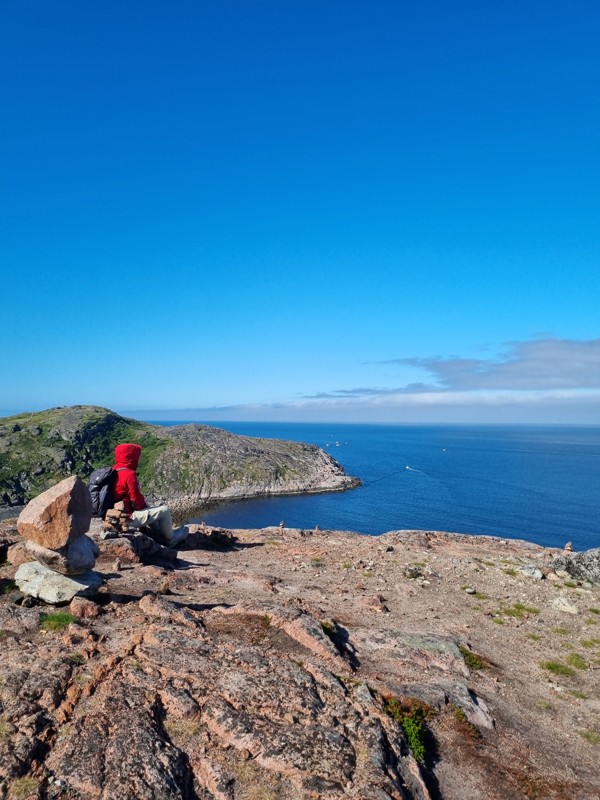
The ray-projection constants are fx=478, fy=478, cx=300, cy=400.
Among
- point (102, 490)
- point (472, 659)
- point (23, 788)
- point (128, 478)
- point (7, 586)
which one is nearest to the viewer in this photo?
point (23, 788)

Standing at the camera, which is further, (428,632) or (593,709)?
(428,632)

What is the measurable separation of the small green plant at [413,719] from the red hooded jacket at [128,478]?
1413 centimetres

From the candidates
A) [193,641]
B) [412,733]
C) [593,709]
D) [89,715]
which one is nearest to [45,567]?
[193,641]

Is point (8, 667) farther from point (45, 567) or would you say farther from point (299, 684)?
point (299, 684)

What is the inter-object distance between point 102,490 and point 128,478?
4.81 feet

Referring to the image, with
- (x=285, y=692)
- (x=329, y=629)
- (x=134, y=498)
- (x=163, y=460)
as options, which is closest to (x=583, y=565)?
(x=329, y=629)

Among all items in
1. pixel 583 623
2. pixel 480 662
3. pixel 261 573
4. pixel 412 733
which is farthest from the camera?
pixel 261 573

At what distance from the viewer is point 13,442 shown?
143000 mm

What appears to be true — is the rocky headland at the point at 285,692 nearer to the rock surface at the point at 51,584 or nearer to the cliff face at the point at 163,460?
the rock surface at the point at 51,584

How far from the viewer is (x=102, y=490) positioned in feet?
72.1

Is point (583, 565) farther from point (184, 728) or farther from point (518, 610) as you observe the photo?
point (184, 728)

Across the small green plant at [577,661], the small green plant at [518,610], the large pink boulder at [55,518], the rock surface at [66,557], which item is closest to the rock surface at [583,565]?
the small green plant at [518,610]

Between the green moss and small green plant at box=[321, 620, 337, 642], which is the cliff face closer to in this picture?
the green moss

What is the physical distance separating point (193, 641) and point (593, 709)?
1081 centimetres
